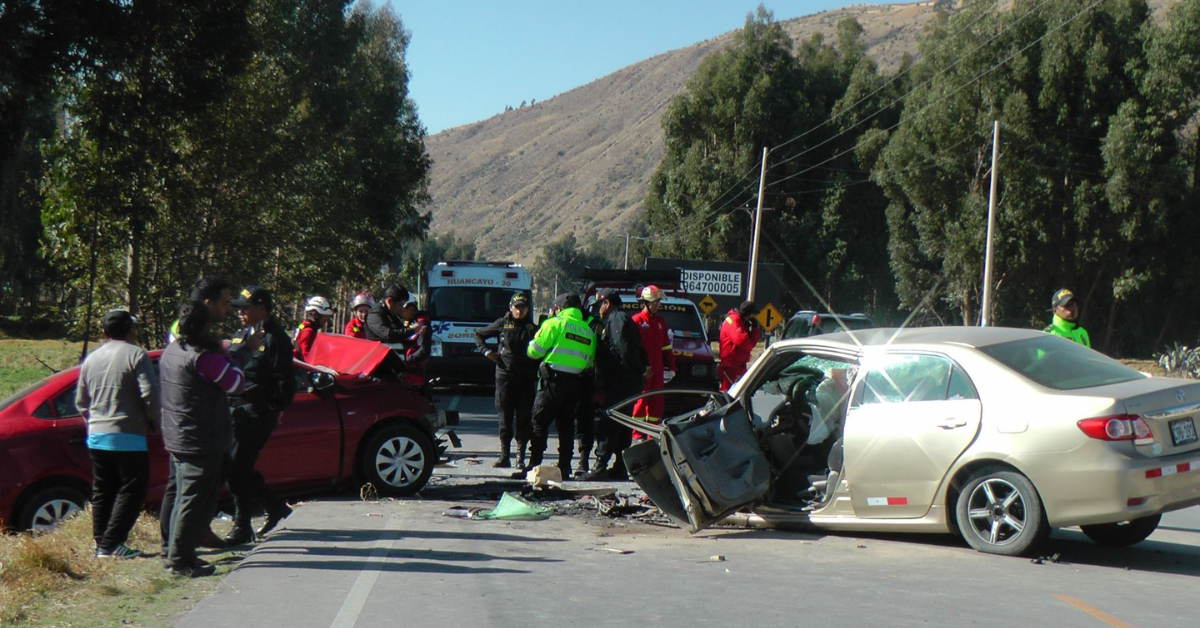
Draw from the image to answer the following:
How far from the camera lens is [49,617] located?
243 inches

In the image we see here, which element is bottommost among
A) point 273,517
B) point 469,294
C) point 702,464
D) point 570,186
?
point 273,517

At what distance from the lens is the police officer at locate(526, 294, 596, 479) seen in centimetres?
1165

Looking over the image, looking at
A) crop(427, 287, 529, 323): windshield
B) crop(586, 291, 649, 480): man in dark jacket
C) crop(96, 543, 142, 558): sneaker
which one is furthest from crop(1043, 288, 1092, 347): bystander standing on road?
crop(427, 287, 529, 323): windshield

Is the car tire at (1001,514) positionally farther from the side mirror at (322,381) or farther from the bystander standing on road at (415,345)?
the bystander standing on road at (415,345)

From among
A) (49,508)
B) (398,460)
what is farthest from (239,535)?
(398,460)

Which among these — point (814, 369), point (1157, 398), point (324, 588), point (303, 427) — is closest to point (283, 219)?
point (303, 427)

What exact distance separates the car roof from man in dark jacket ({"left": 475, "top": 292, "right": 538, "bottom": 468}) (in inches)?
153

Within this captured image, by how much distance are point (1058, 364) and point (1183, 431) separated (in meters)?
0.87

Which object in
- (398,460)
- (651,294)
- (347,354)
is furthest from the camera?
(651,294)

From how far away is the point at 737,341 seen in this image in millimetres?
14852

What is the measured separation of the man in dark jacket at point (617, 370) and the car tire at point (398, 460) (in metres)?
2.08

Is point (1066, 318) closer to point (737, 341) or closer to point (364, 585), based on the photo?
point (737, 341)

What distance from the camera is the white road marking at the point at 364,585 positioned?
5965 millimetres

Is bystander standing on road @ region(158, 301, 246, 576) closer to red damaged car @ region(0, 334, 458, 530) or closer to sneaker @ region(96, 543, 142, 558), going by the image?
sneaker @ region(96, 543, 142, 558)
